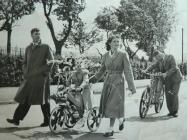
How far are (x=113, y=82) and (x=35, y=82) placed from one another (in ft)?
1.99

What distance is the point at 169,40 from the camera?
4.73 metres

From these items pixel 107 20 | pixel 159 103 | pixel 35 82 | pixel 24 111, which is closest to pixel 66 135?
pixel 24 111

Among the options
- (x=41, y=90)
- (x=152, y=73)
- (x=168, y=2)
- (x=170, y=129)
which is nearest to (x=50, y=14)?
(x=41, y=90)

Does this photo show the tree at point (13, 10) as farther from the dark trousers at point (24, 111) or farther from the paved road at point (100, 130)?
the paved road at point (100, 130)

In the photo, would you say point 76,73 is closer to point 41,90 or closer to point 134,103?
point 41,90

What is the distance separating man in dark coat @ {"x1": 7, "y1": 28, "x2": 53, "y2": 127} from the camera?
4.50 meters

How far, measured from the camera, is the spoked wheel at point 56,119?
458 centimetres

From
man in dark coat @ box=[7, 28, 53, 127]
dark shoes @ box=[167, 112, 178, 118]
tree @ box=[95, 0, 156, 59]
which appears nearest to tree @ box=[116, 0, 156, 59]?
tree @ box=[95, 0, 156, 59]

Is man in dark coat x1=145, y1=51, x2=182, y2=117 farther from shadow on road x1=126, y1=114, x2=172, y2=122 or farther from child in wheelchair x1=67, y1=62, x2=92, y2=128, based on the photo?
child in wheelchair x1=67, y1=62, x2=92, y2=128

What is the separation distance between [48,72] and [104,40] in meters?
0.49

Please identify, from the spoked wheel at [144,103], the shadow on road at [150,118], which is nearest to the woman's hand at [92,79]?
the shadow on road at [150,118]

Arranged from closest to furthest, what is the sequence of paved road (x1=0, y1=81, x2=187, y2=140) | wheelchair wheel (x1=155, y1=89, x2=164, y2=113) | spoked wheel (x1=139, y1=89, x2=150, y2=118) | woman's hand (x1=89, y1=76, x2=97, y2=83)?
1. paved road (x1=0, y1=81, x2=187, y2=140)
2. woman's hand (x1=89, y1=76, x2=97, y2=83)
3. spoked wheel (x1=139, y1=89, x2=150, y2=118)
4. wheelchair wheel (x1=155, y1=89, x2=164, y2=113)

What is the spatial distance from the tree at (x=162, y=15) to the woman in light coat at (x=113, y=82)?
0.33 metres

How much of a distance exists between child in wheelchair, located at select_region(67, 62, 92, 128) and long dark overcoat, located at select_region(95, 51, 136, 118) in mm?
176
